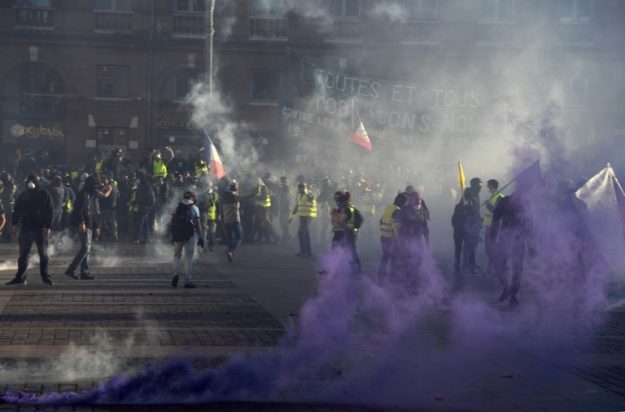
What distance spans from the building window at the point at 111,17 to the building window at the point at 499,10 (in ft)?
44.2

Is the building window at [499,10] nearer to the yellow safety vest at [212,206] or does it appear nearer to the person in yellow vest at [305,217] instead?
the person in yellow vest at [305,217]

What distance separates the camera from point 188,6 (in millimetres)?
37969

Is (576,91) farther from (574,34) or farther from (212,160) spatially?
(212,160)

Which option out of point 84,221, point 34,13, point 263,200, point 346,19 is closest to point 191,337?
point 84,221

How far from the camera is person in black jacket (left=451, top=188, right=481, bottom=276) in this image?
2048cm

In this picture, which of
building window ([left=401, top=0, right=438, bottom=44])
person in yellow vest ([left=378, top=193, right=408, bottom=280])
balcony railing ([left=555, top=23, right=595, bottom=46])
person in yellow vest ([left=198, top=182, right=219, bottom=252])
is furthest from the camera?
building window ([left=401, top=0, right=438, bottom=44])

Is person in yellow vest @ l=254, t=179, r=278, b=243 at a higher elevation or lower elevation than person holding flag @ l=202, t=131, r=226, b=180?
lower

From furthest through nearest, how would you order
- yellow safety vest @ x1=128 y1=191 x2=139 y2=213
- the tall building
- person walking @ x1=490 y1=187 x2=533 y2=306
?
the tall building
yellow safety vest @ x1=128 y1=191 x2=139 y2=213
person walking @ x1=490 y1=187 x2=533 y2=306

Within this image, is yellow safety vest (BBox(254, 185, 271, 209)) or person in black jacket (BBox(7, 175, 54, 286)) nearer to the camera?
person in black jacket (BBox(7, 175, 54, 286))


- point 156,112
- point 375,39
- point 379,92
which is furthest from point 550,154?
point 156,112

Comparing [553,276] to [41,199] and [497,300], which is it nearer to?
[497,300]

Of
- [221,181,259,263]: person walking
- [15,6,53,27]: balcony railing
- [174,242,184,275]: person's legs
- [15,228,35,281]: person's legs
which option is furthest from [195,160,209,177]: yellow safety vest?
[15,6,53,27]: balcony railing

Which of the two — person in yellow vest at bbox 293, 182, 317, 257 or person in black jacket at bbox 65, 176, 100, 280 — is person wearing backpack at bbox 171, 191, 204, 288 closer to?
person in black jacket at bbox 65, 176, 100, 280

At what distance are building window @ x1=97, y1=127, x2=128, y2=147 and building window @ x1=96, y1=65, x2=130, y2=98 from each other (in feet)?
4.15
